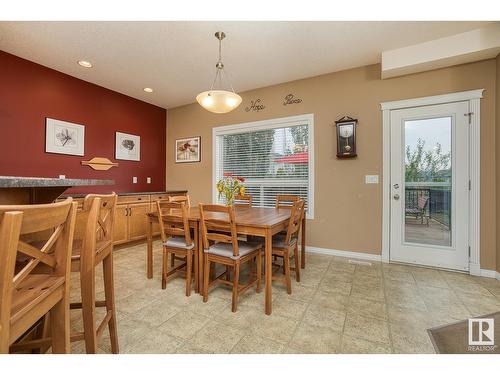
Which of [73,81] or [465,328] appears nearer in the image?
[465,328]

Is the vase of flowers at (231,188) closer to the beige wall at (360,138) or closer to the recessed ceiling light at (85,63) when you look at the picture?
the beige wall at (360,138)

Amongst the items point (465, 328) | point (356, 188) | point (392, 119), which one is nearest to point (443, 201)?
point (356, 188)

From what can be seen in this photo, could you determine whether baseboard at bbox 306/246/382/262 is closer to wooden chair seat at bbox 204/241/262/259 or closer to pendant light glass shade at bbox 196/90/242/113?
wooden chair seat at bbox 204/241/262/259

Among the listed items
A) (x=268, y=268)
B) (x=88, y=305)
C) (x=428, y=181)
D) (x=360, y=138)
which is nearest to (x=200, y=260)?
(x=268, y=268)

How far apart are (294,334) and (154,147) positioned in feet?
14.1

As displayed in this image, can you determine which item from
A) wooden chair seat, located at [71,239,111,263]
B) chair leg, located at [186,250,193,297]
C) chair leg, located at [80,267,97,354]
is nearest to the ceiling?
wooden chair seat, located at [71,239,111,263]

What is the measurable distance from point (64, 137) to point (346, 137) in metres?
4.06

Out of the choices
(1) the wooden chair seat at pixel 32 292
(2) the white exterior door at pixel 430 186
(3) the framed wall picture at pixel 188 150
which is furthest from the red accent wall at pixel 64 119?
(2) the white exterior door at pixel 430 186

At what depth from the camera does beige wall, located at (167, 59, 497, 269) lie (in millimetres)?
2502

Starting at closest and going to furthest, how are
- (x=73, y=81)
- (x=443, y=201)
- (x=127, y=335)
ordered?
(x=127, y=335) < (x=443, y=201) < (x=73, y=81)

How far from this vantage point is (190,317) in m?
1.76

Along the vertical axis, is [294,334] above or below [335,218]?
below

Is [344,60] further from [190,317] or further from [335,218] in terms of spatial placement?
[190,317]

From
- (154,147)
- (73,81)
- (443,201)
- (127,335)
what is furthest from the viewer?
(154,147)
